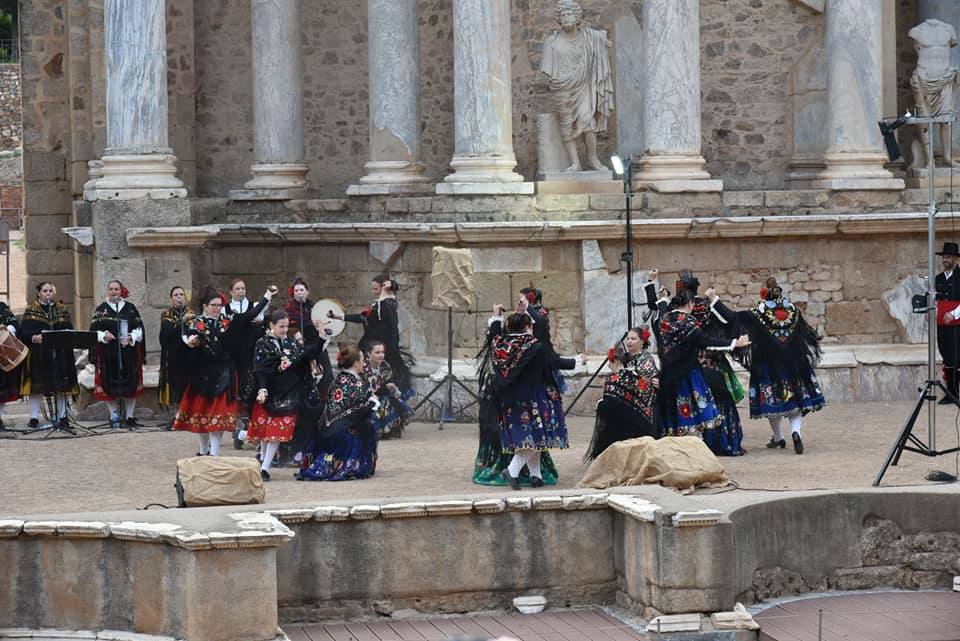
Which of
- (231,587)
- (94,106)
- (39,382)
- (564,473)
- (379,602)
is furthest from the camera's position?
(94,106)

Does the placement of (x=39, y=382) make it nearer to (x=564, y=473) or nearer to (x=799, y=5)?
(x=564, y=473)

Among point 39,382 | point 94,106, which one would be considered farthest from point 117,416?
point 94,106

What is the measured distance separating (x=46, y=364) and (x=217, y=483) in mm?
6085

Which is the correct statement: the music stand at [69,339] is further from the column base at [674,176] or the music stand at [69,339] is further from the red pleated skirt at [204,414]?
the column base at [674,176]

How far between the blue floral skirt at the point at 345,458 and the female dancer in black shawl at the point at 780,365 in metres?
3.50

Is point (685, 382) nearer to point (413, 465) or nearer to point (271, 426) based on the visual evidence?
point (413, 465)

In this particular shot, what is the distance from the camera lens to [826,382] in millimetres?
19312

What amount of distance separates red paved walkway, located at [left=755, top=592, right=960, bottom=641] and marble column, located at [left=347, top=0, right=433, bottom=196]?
883 centimetres

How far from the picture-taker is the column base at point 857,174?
65.3ft

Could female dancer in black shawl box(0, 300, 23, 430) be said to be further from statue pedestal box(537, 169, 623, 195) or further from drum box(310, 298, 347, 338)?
statue pedestal box(537, 169, 623, 195)

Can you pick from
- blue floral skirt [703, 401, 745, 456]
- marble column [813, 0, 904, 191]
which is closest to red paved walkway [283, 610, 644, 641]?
blue floral skirt [703, 401, 745, 456]

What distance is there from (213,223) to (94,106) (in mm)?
2029

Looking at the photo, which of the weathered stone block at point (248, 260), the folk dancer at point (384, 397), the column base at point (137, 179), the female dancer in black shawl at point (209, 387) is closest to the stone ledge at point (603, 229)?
the column base at point (137, 179)

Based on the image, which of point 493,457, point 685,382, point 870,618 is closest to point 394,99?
point 685,382
